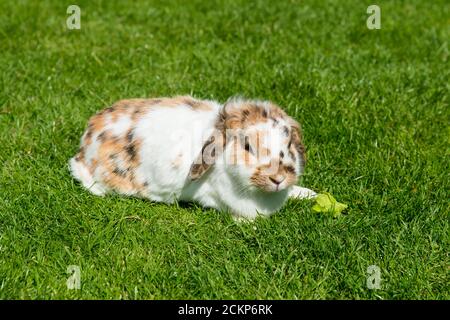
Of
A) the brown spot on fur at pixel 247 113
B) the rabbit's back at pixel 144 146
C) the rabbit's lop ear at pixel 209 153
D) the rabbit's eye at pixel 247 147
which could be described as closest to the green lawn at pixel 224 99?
the rabbit's back at pixel 144 146

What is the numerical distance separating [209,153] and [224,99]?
180 centimetres

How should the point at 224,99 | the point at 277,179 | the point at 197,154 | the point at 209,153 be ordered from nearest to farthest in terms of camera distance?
the point at 277,179 → the point at 209,153 → the point at 197,154 → the point at 224,99

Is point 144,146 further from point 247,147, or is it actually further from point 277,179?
point 277,179


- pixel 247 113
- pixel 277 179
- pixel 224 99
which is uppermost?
pixel 247 113

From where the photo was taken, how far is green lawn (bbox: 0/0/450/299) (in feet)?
12.4

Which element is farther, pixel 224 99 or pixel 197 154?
pixel 224 99

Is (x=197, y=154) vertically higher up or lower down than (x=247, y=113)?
lower down

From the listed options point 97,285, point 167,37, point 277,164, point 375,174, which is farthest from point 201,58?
point 97,285

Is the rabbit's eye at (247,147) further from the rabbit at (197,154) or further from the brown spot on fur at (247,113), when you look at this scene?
the brown spot on fur at (247,113)

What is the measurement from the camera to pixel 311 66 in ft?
Result: 21.0

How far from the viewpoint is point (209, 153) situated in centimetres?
403

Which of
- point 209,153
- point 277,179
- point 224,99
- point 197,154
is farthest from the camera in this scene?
point 224,99

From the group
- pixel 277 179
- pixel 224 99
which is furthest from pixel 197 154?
pixel 224 99

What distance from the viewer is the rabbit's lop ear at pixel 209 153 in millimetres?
4008
